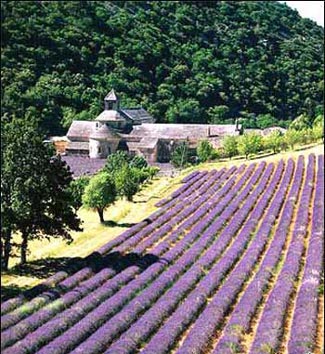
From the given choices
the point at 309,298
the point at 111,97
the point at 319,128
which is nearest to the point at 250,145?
the point at 111,97

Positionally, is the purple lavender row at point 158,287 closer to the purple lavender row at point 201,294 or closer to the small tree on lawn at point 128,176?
the purple lavender row at point 201,294

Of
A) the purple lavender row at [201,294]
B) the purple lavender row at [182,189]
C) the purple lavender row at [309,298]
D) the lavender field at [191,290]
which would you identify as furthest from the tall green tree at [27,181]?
the purple lavender row at [309,298]

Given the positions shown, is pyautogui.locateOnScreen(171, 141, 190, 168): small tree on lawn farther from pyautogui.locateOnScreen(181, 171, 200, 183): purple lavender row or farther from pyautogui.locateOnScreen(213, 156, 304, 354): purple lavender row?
pyautogui.locateOnScreen(213, 156, 304, 354): purple lavender row

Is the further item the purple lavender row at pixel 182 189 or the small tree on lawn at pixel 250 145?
the small tree on lawn at pixel 250 145

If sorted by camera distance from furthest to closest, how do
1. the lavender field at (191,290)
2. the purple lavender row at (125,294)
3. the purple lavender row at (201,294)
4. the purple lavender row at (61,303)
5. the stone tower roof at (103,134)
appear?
the purple lavender row at (201,294) < the purple lavender row at (125,294) < the lavender field at (191,290) < the purple lavender row at (61,303) < the stone tower roof at (103,134)

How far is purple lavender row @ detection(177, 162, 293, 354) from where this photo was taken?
48.3 feet

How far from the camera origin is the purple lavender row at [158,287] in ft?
47.8

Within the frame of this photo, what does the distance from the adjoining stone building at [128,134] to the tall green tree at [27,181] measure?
1.15ft

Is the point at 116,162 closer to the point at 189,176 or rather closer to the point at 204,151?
the point at 189,176

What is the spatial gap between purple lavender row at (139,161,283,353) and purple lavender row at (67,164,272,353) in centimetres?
49

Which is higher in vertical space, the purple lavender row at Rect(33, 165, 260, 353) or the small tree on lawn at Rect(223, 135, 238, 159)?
the small tree on lawn at Rect(223, 135, 238, 159)

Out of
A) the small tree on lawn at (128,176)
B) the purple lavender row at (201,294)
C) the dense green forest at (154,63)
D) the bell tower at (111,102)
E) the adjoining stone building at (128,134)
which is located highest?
the dense green forest at (154,63)

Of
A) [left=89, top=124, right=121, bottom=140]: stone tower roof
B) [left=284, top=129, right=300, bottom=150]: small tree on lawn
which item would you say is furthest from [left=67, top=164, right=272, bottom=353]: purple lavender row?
[left=89, top=124, right=121, bottom=140]: stone tower roof

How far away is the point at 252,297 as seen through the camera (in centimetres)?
1866
